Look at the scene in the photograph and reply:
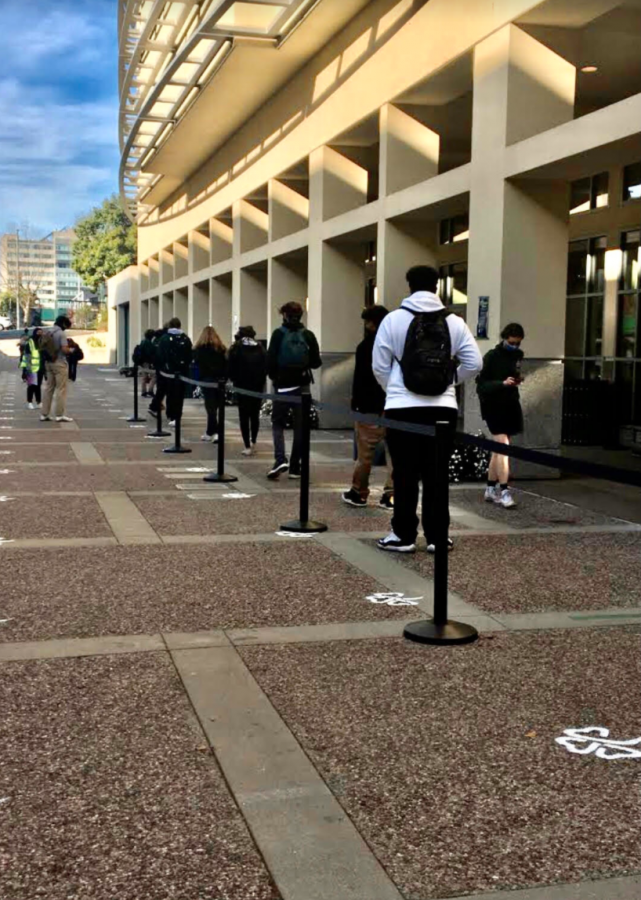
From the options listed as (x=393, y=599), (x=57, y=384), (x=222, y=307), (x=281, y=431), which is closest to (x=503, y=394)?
(x=281, y=431)

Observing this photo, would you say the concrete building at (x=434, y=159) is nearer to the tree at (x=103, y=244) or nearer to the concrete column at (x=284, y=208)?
the concrete column at (x=284, y=208)

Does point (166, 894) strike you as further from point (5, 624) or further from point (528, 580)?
point (528, 580)

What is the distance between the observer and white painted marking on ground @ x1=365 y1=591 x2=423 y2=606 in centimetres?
595

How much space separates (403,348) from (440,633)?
2.52 meters

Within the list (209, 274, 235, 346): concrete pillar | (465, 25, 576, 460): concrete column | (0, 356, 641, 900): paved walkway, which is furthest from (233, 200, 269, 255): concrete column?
(0, 356, 641, 900): paved walkway

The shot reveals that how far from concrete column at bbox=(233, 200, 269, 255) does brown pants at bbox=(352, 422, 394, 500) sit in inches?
605

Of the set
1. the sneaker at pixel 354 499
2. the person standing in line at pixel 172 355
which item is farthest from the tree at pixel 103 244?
the sneaker at pixel 354 499

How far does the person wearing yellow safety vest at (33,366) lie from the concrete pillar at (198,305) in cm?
820

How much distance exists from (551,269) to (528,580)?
5.87 metres

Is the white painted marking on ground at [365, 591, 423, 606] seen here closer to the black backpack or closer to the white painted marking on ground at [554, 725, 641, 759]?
the black backpack

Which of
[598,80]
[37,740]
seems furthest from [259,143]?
[37,740]

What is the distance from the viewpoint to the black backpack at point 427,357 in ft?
22.9

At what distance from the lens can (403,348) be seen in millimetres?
7078

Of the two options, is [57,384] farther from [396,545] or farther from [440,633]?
[440,633]
